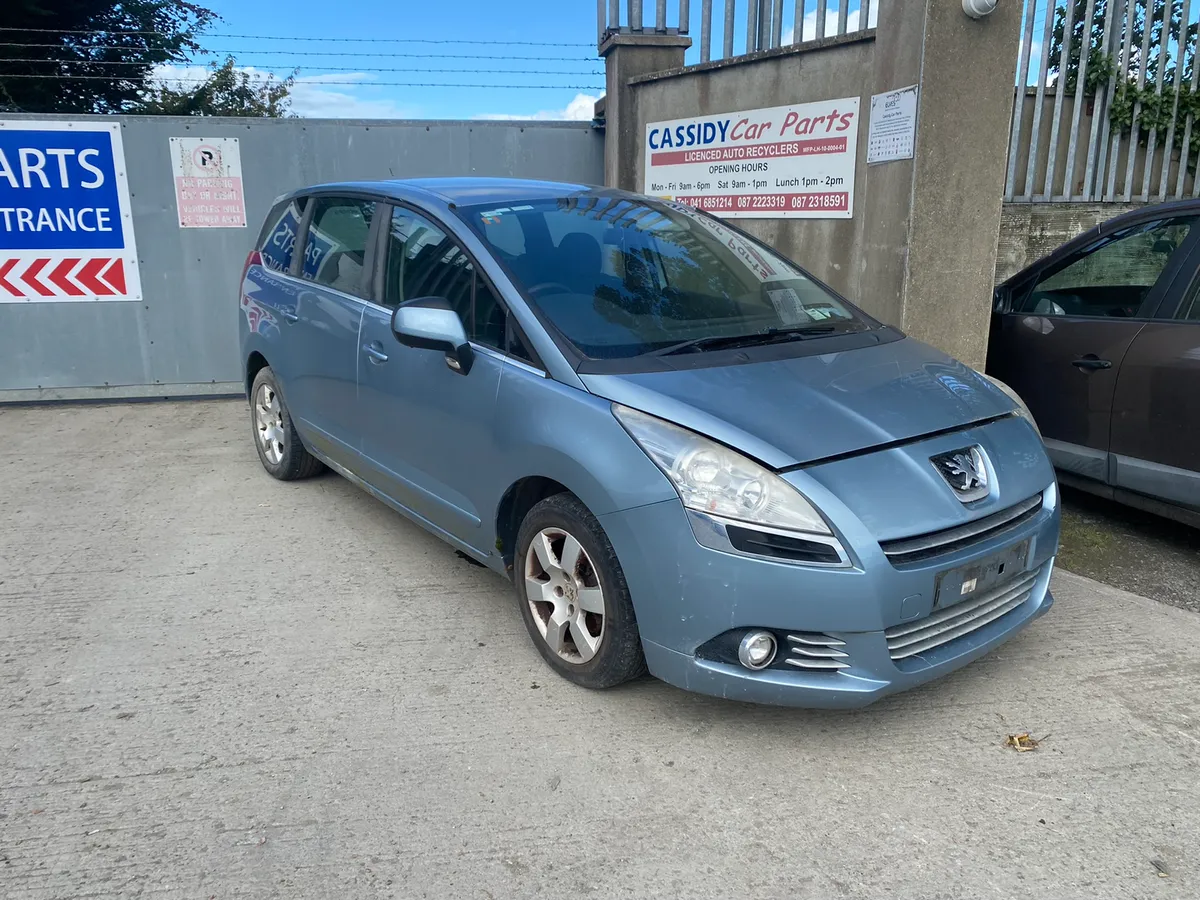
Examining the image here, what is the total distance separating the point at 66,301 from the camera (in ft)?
23.9

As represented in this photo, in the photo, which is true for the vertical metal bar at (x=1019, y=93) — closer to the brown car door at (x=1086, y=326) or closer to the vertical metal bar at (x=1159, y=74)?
the vertical metal bar at (x=1159, y=74)

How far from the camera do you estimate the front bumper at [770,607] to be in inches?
101

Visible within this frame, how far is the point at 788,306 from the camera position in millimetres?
3775

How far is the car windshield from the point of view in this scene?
3.32 meters

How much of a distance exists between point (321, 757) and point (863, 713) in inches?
67.8

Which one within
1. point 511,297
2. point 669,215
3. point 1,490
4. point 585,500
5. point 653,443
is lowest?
point 1,490

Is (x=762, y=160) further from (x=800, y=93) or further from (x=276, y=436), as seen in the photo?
(x=276, y=436)

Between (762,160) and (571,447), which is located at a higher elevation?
(762,160)

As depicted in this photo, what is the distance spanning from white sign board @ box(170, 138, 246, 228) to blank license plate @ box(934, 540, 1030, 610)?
650cm

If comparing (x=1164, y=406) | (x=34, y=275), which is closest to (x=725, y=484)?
(x=1164, y=406)

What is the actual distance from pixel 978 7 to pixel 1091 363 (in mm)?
2087

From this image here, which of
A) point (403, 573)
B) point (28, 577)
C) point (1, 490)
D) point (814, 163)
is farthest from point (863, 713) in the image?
point (1, 490)

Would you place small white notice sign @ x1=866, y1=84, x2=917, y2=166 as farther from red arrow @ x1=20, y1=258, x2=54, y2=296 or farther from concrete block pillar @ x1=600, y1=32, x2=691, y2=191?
red arrow @ x1=20, y1=258, x2=54, y2=296

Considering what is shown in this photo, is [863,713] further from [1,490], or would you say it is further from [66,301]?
[66,301]
